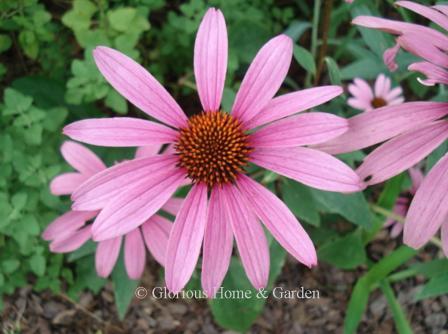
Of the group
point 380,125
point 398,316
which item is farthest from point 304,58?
point 398,316

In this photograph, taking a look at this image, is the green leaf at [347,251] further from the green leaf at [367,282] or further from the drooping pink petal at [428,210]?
the drooping pink petal at [428,210]

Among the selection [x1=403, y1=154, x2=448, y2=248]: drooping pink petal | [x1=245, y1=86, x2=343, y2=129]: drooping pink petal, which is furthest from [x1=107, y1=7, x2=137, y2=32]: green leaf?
[x1=403, y1=154, x2=448, y2=248]: drooping pink petal

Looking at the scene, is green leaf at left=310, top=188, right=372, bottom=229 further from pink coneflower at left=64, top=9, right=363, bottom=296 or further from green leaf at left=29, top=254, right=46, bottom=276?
green leaf at left=29, top=254, right=46, bottom=276

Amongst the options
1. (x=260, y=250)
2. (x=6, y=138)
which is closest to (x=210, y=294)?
(x=260, y=250)

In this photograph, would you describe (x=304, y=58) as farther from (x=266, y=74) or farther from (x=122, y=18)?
(x=122, y=18)

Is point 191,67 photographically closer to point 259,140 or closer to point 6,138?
point 6,138

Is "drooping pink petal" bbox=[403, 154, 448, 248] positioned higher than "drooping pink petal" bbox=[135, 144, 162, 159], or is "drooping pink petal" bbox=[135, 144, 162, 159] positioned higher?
"drooping pink petal" bbox=[135, 144, 162, 159]
